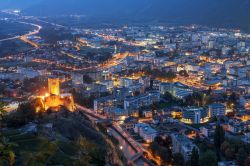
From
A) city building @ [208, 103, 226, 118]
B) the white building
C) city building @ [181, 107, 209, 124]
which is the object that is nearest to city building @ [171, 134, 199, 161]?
the white building

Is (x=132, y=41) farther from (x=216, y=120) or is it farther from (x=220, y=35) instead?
(x=216, y=120)

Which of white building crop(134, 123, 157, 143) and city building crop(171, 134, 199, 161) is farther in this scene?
white building crop(134, 123, 157, 143)

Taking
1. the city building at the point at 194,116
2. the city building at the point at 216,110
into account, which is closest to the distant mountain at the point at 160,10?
the city building at the point at 216,110

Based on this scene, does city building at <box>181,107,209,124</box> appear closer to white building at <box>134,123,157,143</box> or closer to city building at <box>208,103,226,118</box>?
city building at <box>208,103,226,118</box>

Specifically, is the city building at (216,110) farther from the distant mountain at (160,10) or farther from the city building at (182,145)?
the distant mountain at (160,10)

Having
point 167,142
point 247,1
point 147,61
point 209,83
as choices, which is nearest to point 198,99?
point 209,83

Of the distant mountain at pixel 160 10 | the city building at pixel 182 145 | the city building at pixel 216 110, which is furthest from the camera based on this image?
the distant mountain at pixel 160 10

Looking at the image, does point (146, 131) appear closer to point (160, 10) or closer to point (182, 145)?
point (182, 145)

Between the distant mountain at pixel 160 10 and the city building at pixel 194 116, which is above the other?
the distant mountain at pixel 160 10

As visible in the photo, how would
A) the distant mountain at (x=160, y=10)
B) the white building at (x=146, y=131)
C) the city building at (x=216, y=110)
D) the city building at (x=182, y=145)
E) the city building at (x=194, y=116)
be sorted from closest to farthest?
the city building at (x=182, y=145) → the white building at (x=146, y=131) → the city building at (x=194, y=116) → the city building at (x=216, y=110) → the distant mountain at (x=160, y=10)
